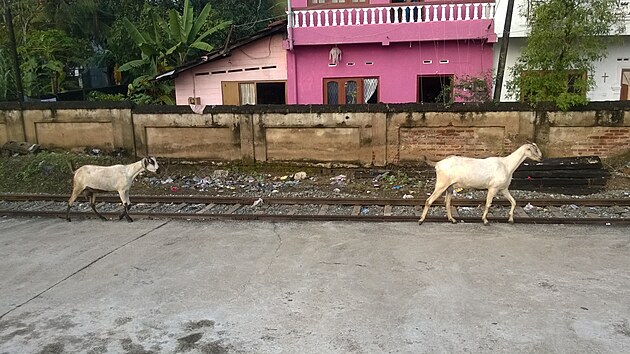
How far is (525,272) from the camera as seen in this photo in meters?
6.64

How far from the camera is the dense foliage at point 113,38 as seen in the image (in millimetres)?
19062

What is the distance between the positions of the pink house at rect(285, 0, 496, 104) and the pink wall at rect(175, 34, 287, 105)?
63 cm

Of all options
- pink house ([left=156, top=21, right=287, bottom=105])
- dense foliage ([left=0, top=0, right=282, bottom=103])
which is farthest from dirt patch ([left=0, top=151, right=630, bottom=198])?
dense foliage ([left=0, top=0, right=282, bottom=103])

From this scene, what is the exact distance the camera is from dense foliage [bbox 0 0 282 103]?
19.1 meters

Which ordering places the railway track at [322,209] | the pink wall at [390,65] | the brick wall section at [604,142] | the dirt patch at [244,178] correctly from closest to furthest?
the railway track at [322,209] → the dirt patch at [244,178] → the brick wall section at [604,142] → the pink wall at [390,65]

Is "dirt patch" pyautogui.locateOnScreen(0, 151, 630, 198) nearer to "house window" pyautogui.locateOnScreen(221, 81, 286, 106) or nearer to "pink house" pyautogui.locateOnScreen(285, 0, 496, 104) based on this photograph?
"pink house" pyautogui.locateOnScreen(285, 0, 496, 104)

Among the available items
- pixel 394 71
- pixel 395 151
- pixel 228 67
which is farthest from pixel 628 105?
pixel 228 67

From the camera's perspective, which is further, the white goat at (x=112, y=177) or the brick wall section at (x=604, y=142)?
the brick wall section at (x=604, y=142)

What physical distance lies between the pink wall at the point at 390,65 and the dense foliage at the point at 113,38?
2523 mm

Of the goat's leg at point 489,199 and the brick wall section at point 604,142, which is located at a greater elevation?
the brick wall section at point 604,142

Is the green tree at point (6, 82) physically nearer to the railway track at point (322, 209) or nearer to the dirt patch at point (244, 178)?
the dirt patch at point (244, 178)

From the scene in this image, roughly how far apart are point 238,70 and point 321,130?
5.74 meters

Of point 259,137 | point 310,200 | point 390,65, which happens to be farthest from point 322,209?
point 390,65

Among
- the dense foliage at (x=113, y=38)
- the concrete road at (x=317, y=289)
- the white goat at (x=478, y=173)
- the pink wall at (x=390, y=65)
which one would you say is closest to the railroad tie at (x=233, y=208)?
the concrete road at (x=317, y=289)
